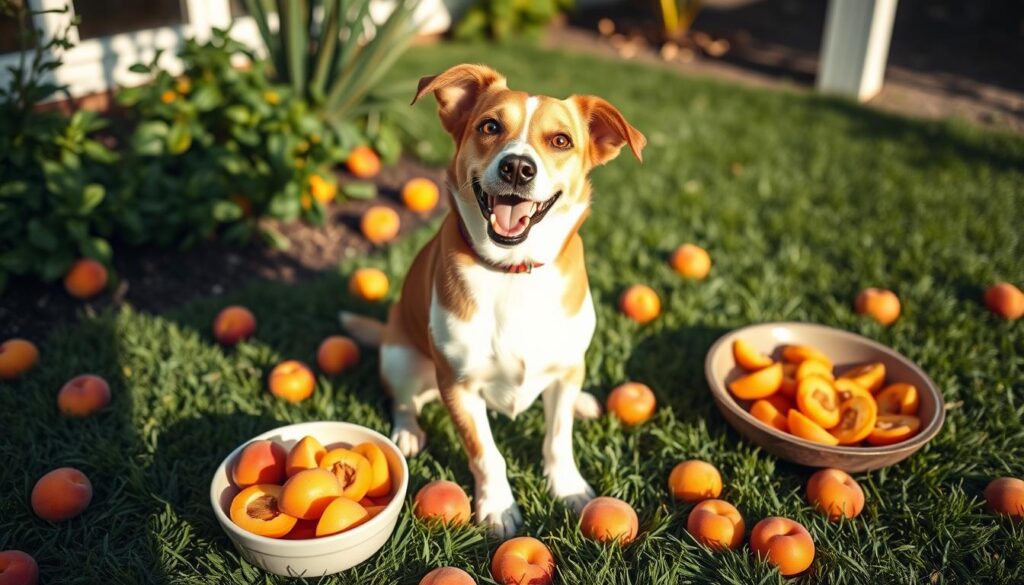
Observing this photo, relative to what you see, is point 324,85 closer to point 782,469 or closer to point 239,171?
point 239,171

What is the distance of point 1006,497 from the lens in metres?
2.87

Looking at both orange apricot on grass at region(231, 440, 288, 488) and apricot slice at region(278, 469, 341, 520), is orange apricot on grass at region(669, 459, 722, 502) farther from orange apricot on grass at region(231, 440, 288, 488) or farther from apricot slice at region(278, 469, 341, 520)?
orange apricot on grass at region(231, 440, 288, 488)

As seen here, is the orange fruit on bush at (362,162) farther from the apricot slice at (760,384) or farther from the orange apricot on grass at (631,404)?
the apricot slice at (760,384)

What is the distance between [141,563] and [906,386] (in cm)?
306

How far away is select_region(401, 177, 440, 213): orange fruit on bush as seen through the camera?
17.0 feet

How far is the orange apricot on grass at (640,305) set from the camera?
407 centimetres

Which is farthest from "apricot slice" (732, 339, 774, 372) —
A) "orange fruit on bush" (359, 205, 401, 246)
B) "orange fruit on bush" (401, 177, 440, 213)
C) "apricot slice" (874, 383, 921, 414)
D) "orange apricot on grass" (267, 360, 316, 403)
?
"orange fruit on bush" (401, 177, 440, 213)

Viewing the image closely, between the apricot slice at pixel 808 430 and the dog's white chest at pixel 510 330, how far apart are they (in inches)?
39.6

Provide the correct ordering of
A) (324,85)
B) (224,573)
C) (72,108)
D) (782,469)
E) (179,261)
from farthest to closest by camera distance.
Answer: (72,108) < (324,85) < (179,261) < (782,469) < (224,573)

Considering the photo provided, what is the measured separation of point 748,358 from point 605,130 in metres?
1.29

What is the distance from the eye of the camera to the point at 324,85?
5000 millimetres

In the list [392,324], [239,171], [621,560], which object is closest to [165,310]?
[239,171]

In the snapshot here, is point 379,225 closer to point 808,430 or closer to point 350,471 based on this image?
point 350,471

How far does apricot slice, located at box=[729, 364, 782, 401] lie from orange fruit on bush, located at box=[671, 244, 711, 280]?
4.04ft
